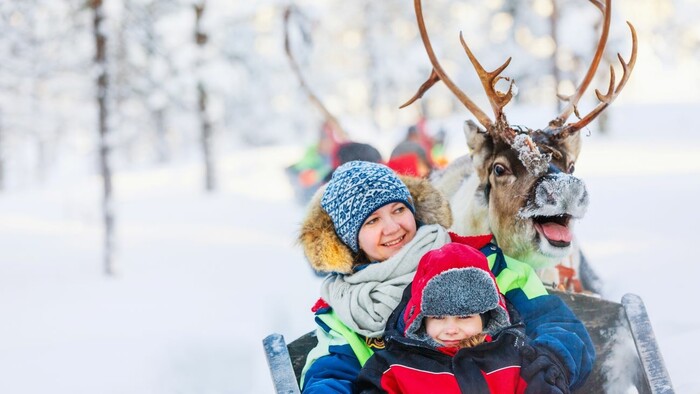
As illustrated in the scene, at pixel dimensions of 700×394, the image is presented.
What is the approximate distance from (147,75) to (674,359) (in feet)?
42.6

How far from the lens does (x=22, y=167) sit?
4269 cm

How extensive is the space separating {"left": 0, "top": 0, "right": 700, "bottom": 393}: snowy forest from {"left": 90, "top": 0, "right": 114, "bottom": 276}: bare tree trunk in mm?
24

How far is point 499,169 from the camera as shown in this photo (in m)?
3.64

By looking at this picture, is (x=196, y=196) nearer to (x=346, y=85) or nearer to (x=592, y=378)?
(x=592, y=378)

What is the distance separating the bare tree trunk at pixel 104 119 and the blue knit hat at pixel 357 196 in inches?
266

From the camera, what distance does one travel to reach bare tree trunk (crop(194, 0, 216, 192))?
1573cm

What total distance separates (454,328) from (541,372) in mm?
320

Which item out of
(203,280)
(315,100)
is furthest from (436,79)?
(203,280)

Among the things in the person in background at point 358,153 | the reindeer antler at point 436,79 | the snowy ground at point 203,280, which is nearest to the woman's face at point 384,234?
the reindeer antler at point 436,79

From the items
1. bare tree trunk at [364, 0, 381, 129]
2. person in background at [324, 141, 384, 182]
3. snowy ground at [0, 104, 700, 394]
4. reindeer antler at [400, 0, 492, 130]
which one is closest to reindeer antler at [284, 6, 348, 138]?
person in background at [324, 141, 384, 182]

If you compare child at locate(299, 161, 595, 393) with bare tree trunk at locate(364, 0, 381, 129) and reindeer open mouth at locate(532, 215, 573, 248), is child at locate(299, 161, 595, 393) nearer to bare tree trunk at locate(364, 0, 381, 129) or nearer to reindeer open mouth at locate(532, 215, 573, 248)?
reindeer open mouth at locate(532, 215, 573, 248)

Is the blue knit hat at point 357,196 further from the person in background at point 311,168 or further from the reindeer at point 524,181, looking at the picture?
the person in background at point 311,168

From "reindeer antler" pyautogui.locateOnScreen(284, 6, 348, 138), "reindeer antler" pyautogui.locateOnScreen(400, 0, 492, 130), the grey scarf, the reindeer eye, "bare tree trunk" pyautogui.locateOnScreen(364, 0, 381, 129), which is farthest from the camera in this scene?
"bare tree trunk" pyautogui.locateOnScreen(364, 0, 381, 129)

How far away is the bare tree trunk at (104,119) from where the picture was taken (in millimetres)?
8859
